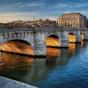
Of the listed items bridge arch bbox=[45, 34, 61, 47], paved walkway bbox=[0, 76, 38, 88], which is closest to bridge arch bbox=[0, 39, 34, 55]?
bridge arch bbox=[45, 34, 61, 47]

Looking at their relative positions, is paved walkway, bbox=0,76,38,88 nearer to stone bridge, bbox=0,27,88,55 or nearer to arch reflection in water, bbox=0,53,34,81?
arch reflection in water, bbox=0,53,34,81

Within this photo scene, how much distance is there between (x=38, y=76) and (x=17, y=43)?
16655mm

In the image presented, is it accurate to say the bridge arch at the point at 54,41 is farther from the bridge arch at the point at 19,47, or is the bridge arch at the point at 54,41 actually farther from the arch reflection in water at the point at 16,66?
the arch reflection in water at the point at 16,66

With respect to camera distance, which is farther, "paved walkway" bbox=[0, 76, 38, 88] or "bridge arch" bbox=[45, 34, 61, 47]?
"bridge arch" bbox=[45, 34, 61, 47]

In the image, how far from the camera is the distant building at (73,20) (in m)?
174

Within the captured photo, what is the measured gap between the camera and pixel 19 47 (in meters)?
46.9

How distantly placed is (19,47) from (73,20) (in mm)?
133286

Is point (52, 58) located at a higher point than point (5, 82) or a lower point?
lower

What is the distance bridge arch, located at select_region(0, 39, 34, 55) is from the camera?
44.2 m

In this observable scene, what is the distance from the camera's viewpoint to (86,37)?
94.1 m

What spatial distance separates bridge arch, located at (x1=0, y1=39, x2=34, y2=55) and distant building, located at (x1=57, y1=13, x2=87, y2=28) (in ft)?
424

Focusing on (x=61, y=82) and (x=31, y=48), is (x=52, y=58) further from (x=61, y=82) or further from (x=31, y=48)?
(x=61, y=82)

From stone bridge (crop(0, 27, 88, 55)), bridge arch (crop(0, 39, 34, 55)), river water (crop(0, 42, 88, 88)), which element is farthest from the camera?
bridge arch (crop(0, 39, 34, 55))

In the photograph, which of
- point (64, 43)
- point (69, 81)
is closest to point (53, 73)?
point (69, 81)
